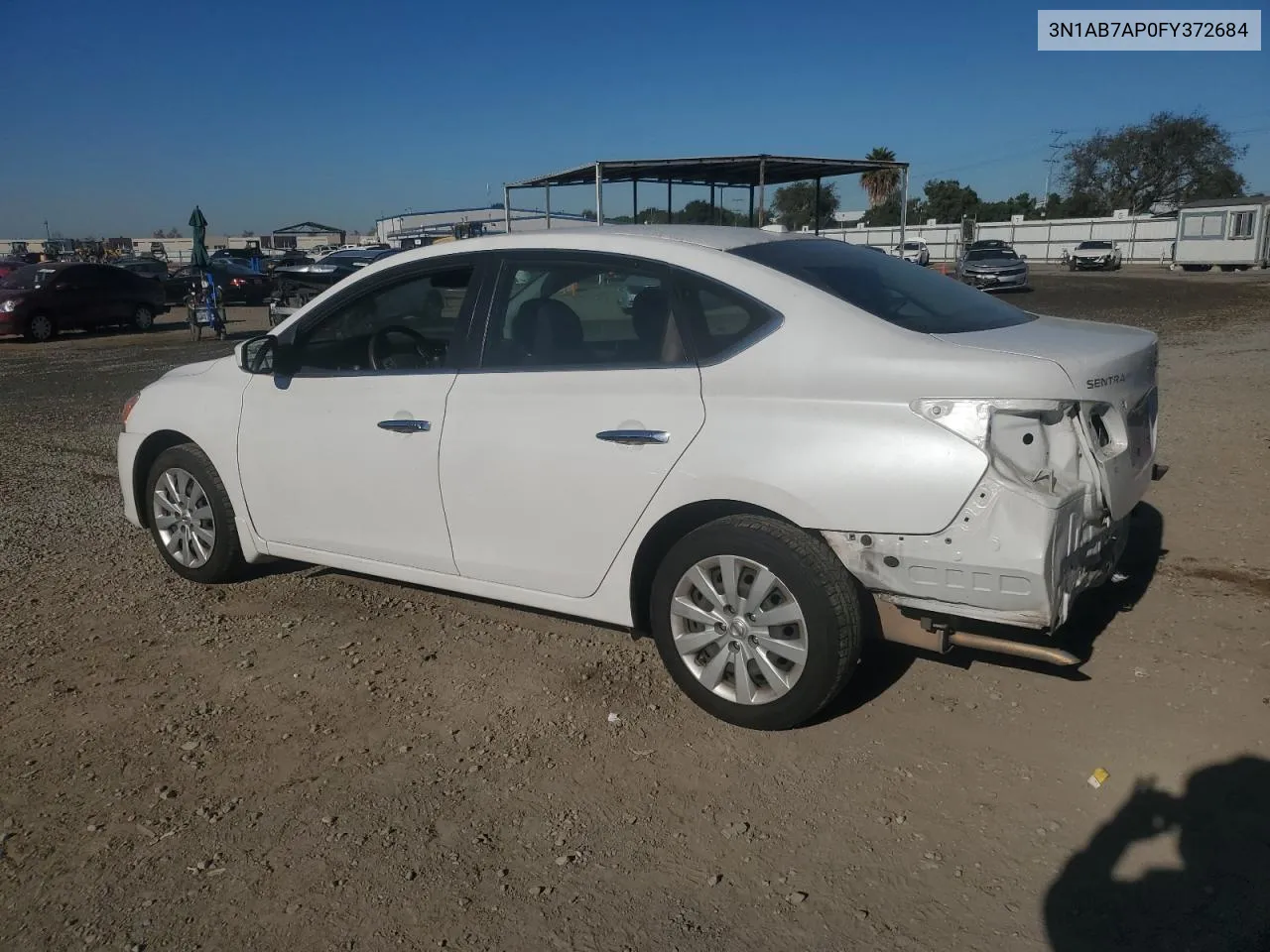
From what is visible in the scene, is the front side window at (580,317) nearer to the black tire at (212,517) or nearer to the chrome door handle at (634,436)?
the chrome door handle at (634,436)

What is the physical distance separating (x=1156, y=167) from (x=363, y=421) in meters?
77.4

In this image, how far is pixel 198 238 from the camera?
21.7 metres

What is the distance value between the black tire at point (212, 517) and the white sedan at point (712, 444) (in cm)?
22

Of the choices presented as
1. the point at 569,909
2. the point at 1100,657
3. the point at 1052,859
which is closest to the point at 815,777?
the point at 1052,859

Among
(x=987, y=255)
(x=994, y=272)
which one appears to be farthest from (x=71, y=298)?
(x=987, y=255)

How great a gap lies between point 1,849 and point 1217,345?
16.0 metres

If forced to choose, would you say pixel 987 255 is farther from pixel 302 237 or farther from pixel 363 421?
pixel 302 237

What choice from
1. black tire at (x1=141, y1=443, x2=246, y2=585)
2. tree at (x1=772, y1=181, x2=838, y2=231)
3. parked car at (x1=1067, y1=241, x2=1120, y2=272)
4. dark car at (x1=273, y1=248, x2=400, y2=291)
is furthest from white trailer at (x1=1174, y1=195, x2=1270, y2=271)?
black tire at (x1=141, y1=443, x2=246, y2=585)

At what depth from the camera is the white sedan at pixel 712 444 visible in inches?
124

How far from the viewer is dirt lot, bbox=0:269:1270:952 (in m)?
2.72

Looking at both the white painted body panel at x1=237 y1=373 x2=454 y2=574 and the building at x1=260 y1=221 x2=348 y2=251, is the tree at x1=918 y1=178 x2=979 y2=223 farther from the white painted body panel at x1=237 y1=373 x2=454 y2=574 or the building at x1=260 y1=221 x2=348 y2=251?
the white painted body panel at x1=237 y1=373 x2=454 y2=574

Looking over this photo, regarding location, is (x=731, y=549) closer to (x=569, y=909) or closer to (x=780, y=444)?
(x=780, y=444)

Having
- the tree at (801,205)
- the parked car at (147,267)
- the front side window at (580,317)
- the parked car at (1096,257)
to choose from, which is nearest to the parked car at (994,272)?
the tree at (801,205)

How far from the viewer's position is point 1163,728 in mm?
3566
